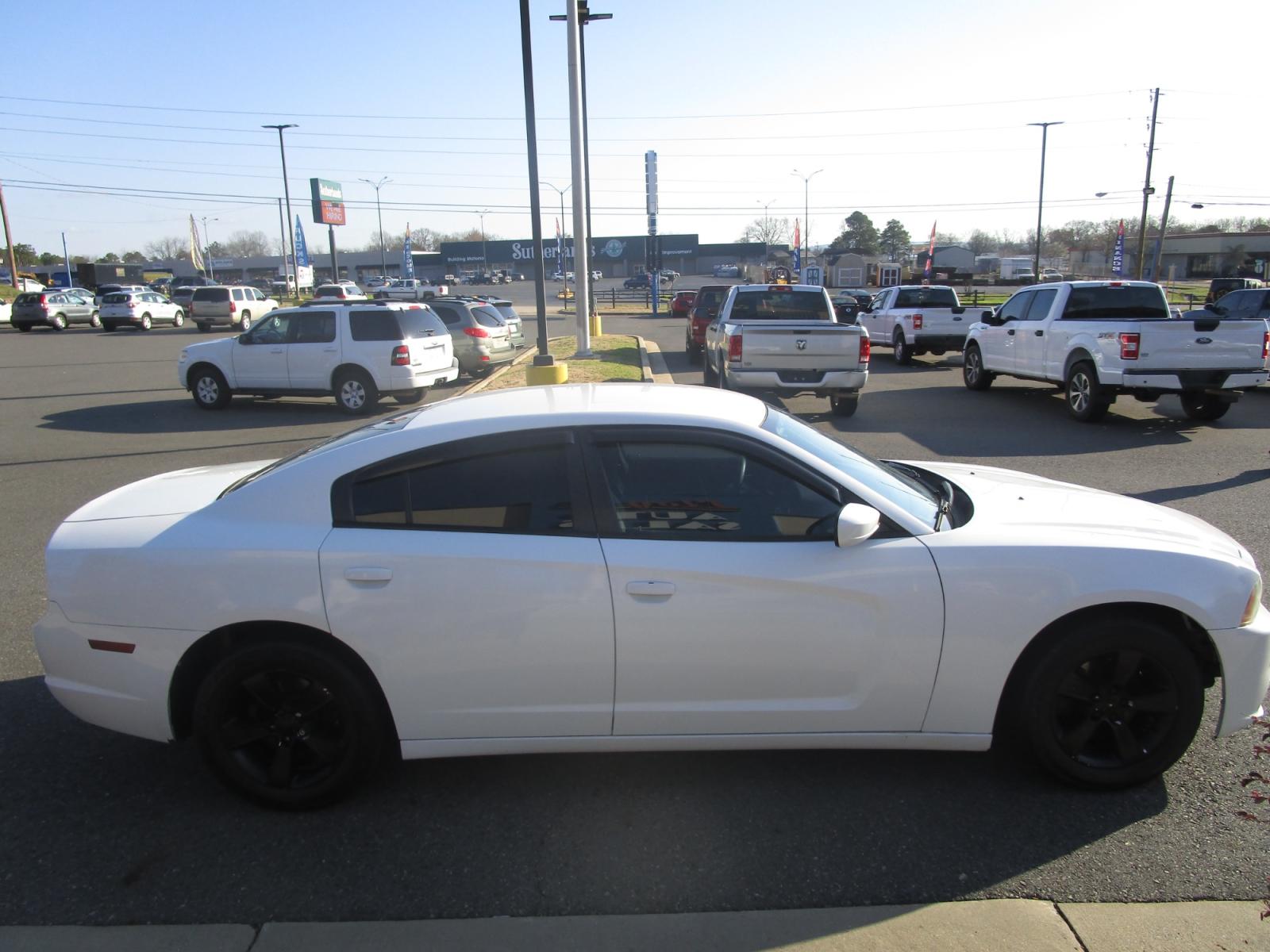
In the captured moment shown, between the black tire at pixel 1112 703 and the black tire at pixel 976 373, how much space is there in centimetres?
1357

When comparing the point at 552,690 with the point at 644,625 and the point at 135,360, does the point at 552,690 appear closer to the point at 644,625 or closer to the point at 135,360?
the point at 644,625

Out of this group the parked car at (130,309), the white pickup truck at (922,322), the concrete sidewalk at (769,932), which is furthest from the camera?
the parked car at (130,309)

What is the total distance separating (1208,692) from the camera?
4.28 meters

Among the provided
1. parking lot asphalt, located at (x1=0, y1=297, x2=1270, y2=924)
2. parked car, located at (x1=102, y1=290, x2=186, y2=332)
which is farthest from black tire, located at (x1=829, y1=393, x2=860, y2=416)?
parked car, located at (x1=102, y1=290, x2=186, y2=332)

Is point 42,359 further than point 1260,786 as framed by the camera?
Yes

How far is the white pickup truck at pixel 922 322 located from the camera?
21.2 metres

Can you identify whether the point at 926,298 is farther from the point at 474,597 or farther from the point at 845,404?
the point at 474,597

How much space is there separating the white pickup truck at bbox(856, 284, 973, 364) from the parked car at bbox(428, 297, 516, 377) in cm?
815

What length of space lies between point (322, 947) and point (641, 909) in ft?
3.20

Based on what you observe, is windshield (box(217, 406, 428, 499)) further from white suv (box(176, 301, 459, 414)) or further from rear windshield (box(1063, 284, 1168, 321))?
rear windshield (box(1063, 284, 1168, 321))

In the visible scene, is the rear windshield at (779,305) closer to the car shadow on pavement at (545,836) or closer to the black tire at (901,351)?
the black tire at (901,351)

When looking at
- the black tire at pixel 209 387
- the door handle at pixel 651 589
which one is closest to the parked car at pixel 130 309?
the black tire at pixel 209 387

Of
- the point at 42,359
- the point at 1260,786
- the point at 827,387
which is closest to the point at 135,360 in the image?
the point at 42,359

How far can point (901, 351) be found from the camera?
71.0 feet
